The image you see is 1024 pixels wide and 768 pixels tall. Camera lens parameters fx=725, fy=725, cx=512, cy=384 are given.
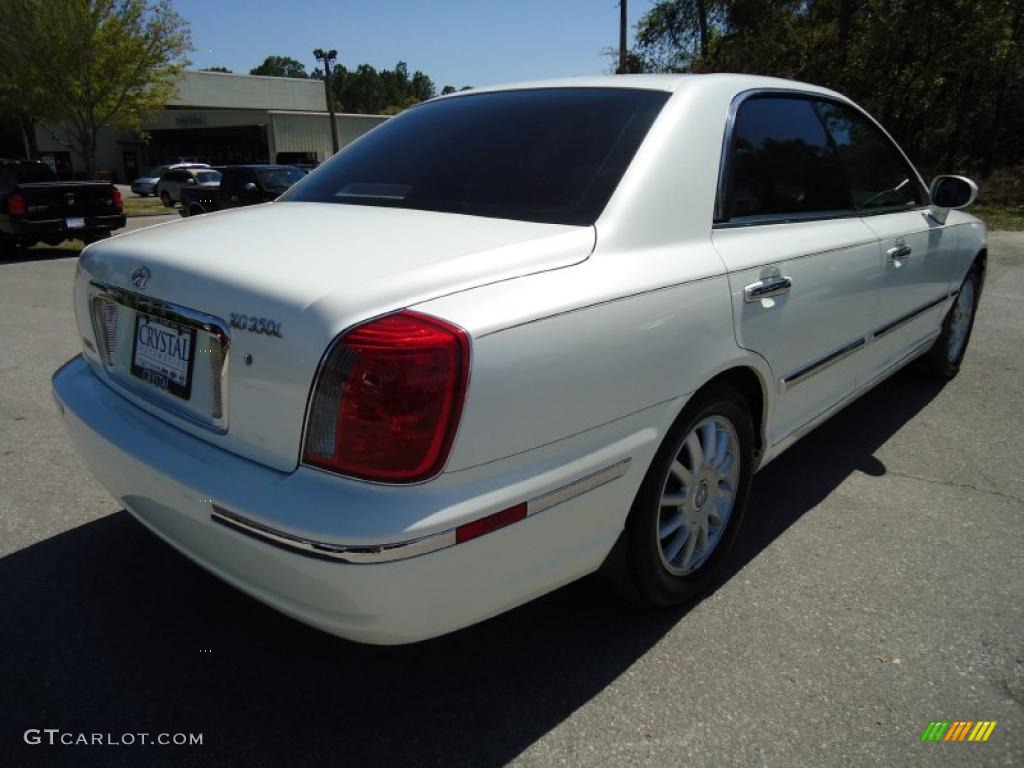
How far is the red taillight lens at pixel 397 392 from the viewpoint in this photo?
1.54 meters

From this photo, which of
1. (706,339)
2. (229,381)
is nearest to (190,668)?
(229,381)

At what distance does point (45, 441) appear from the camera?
3803 millimetres

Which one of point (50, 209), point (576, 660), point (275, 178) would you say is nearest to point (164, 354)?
point (576, 660)

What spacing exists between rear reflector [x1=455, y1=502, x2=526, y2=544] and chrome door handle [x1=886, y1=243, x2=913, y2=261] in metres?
2.45

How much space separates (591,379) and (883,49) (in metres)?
23.4

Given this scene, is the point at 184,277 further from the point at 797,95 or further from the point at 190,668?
the point at 797,95

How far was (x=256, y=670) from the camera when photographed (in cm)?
216

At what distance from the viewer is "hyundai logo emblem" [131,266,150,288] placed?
6.62 feet

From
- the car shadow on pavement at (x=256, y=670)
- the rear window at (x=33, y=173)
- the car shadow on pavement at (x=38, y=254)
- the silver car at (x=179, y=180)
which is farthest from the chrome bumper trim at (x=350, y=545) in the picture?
the silver car at (x=179, y=180)

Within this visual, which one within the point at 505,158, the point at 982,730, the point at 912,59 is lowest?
the point at 982,730

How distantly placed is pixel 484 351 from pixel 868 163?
279 cm

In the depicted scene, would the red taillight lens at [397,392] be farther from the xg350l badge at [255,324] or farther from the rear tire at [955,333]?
the rear tire at [955,333]

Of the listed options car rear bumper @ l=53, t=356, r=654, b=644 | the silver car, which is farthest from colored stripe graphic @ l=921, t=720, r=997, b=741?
the silver car

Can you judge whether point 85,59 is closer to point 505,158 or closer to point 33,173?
point 33,173
